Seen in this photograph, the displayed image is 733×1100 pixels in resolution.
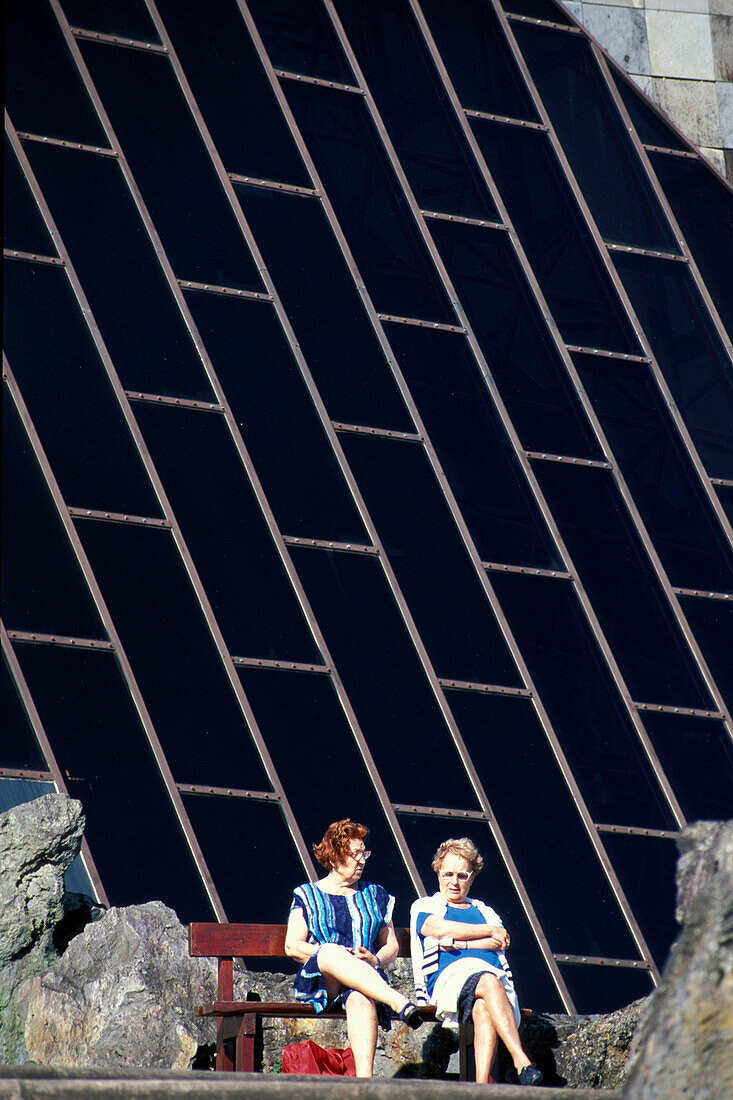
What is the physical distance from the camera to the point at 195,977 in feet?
24.6

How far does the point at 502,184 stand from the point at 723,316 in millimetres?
2039

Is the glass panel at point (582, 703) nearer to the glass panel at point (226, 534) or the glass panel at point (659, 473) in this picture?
the glass panel at point (659, 473)

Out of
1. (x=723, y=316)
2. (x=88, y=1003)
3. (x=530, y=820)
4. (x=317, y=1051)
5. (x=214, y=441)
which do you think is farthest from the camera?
(x=723, y=316)

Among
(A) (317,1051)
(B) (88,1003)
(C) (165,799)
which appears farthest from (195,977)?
(C) (165,799)

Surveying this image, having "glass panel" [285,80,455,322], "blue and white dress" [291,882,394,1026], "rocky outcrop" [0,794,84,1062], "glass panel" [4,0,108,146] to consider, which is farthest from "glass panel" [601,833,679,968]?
"glass panel" [4,0,108,146]

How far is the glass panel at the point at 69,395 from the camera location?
1087cm

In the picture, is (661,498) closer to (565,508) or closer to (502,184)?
(565,508)

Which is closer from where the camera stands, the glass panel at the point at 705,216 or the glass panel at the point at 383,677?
the glass panel at the point at 383,677

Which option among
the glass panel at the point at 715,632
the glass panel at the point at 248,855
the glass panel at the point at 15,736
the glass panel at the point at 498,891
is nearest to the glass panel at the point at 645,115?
the glass panel at the point at 715,632

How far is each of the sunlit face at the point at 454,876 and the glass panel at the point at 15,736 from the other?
315 cm

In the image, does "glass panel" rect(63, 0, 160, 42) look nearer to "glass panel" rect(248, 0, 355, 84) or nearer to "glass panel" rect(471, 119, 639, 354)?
"glass panel" rect(248, 0, 355, 84)

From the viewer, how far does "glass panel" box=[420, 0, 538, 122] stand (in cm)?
1347

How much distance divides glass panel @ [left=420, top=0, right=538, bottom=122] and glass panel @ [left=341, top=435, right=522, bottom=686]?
11.0ft

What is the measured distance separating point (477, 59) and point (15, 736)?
6939 mm
